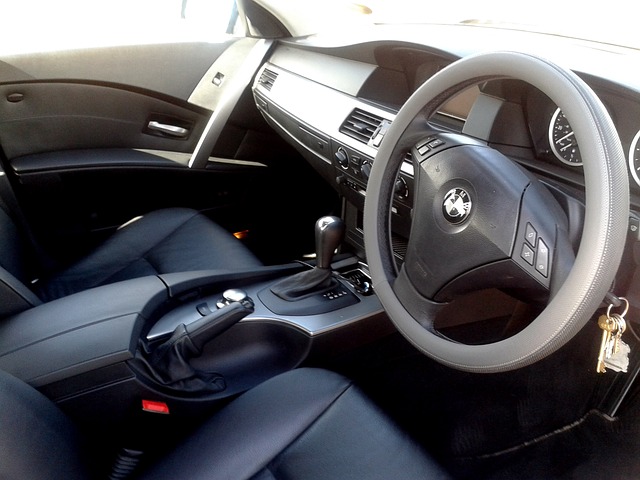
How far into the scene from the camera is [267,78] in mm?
1845

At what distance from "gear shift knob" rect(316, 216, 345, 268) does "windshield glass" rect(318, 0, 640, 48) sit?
0.63 m

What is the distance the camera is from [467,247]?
0.82 metres

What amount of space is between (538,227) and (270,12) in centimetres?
133

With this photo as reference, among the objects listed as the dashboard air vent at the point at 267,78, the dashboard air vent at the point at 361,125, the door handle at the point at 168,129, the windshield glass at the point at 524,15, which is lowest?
the door handle at the point at 168,129

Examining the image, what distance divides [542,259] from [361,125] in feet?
2.12

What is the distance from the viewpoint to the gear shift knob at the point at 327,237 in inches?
50.1

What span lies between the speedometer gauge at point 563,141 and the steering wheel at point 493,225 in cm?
17

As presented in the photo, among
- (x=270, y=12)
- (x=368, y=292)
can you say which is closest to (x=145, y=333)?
(x=368, y=292)

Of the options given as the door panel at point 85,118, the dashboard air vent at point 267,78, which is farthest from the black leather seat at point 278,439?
the door panel at point 85,118

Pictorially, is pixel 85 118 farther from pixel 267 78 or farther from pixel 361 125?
pixel 361 125

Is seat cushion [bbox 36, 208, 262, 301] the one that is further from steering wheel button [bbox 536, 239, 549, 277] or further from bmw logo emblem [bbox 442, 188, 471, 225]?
steering wheel button [bbox 536, 239, 549, 277]

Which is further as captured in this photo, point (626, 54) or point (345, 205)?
point (345, 205)

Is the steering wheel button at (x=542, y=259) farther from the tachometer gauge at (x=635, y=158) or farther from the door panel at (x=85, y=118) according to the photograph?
the door panel at (x=85, y=118)

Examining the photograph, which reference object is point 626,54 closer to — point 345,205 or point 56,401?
point 345,205
